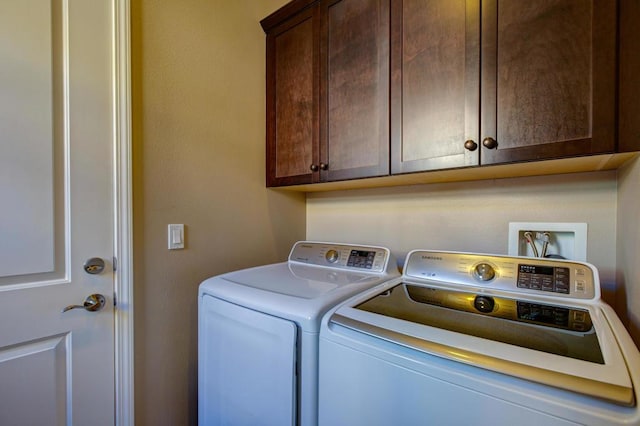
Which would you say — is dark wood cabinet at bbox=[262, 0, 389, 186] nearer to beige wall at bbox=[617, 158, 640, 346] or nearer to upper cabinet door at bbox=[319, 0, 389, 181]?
upper cabinet door at bbox=[319, 0, 389, 181]

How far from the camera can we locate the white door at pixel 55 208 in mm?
918

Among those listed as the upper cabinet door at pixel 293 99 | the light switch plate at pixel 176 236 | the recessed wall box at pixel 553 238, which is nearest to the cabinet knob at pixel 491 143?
the recessed wall box at pixel 553 238

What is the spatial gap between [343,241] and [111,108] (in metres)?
1.33

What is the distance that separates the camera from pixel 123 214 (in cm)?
112

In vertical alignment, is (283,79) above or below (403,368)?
above

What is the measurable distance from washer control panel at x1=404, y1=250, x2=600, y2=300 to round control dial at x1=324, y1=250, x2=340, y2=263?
0.37 meters

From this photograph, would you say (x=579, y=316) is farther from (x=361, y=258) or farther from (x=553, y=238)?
(x=361, y=258)

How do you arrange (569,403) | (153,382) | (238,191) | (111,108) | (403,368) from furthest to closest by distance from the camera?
(238,191) < (153,382) < (111,108) < (403,368) < (569,403)

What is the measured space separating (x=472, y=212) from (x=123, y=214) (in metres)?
1.54

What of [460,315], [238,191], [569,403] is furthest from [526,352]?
[238,191]

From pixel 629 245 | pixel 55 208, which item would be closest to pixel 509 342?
pixel 629 245

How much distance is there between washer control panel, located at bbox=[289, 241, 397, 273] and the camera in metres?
1.32

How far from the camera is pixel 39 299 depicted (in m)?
0.97

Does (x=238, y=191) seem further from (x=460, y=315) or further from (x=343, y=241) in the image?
(x=460, y=315)
